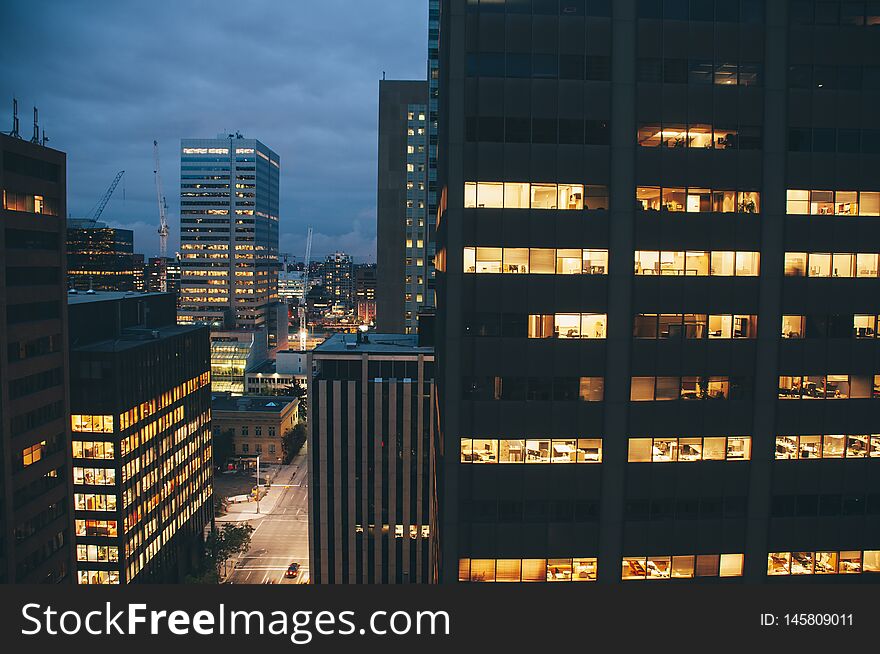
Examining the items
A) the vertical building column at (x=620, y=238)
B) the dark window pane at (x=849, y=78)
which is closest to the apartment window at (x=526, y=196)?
the vertical building column at (x=620, y=238)

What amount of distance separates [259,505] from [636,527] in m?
115

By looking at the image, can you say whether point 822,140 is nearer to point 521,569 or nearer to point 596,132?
point 596,132

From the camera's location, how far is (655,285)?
33.2 metres

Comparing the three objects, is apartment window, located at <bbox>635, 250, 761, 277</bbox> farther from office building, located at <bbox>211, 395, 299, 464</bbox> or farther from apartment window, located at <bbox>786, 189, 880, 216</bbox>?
office building, located at <bbox>211, 395, 299, 464</bbox>

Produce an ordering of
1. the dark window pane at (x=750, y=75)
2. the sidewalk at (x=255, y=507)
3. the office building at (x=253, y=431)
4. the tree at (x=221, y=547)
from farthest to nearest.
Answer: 1. the office building at (x=253, y=431)
2. the sidewalk at (x=255, y=507)
3. the tree at (x=221, y=547)
4. the dark window pane at (x=750, y=75)

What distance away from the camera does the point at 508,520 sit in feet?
111

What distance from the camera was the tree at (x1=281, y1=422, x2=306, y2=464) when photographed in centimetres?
16296

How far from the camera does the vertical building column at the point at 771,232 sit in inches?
1310

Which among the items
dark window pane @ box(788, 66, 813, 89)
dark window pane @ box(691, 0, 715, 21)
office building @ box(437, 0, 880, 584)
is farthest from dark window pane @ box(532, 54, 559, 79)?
dark window pane @ box(788, 66, 813, 89)

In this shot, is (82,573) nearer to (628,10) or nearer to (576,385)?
(576,385)

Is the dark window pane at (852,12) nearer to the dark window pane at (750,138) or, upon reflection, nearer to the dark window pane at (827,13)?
the dark window pane at (827,13)

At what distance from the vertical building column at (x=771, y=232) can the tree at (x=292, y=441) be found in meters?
146

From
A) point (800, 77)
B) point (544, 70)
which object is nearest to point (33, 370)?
point (544, 70)

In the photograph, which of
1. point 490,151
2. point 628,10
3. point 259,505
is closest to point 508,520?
point 490,151
